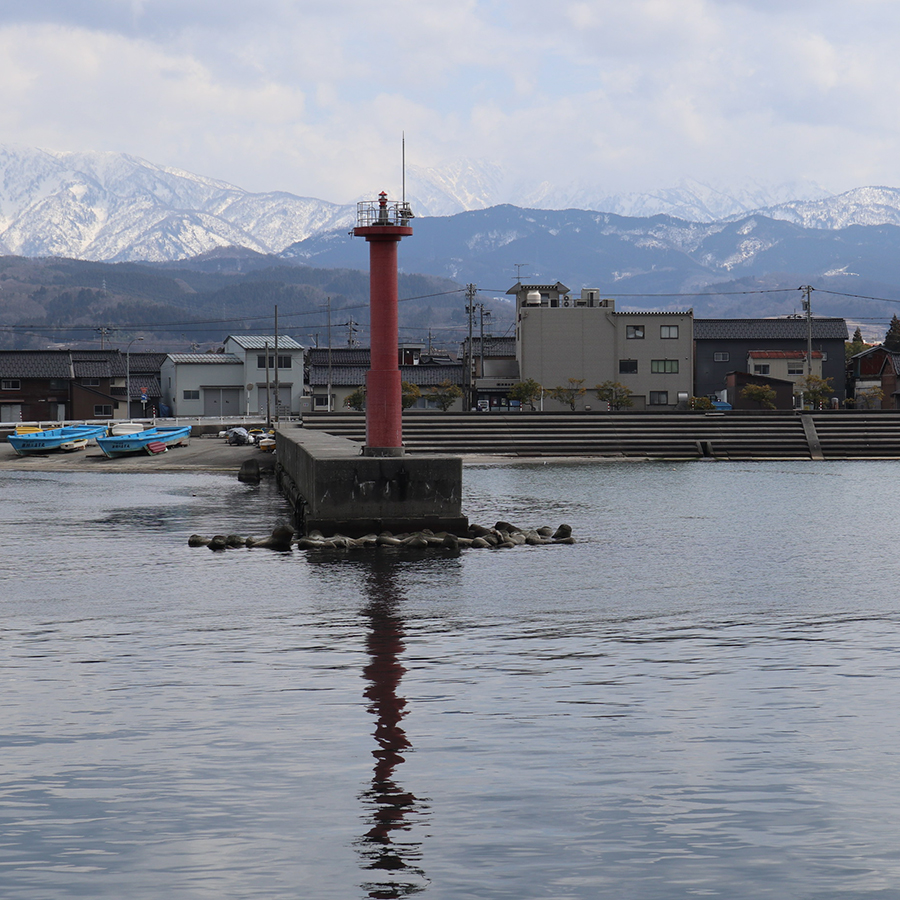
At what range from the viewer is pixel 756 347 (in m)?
92.7

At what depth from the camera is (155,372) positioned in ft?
356

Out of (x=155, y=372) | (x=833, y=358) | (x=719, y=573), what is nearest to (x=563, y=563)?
(x=719, y=573)

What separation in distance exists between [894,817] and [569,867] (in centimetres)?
263

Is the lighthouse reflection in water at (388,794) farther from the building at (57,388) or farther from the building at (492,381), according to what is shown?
the building at (57,388)

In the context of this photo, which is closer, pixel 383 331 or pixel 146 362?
pixel 383 331

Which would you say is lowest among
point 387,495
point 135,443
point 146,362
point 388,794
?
point 388,794

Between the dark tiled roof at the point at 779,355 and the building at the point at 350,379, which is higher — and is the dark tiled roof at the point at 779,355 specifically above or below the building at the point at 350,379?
above

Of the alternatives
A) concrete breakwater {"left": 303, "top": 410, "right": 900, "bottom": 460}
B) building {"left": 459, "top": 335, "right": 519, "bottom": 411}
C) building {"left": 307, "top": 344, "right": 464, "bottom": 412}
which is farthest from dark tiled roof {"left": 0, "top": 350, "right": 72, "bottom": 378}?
concrete breakwater {"left": 303, "top": 410, "right": 900, "bottom": 460}

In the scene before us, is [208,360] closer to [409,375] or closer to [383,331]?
[409,375]

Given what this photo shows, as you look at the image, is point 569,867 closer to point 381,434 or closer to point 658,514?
point 381,434

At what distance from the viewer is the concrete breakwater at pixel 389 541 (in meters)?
24.2

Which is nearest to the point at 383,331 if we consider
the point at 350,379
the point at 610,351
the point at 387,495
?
the point at 387,495

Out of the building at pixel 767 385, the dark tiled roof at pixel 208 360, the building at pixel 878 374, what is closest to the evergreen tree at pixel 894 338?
the building at pixel 878 374

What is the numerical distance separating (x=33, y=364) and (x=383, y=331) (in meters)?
75.4
